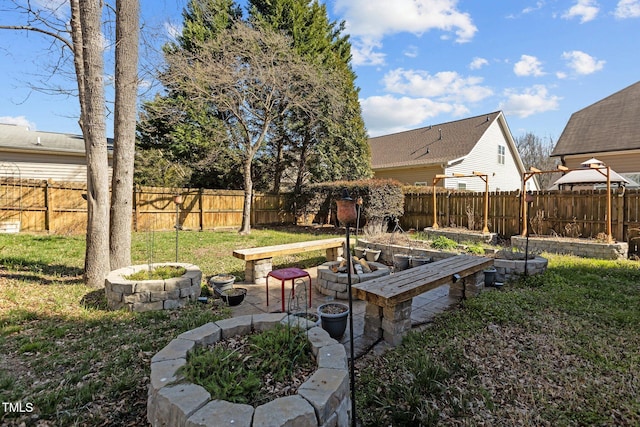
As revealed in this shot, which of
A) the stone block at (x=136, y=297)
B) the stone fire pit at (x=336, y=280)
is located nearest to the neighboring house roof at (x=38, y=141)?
the stone block at (x=136, y=297)

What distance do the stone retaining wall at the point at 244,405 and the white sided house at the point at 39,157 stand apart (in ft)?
44.4

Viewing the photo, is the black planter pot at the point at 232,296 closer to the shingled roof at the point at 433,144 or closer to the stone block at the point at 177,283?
the stone block at the point at 177,283

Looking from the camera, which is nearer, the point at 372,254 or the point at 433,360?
the point at 433,360

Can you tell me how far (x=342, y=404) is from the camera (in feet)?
5.80

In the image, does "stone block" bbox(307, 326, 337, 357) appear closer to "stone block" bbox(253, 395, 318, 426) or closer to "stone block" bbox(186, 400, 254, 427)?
"stone block" bbox(253, 395, 318, 426)

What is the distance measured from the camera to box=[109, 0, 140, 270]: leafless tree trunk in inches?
185

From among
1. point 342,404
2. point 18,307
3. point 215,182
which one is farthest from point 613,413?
point 215,182

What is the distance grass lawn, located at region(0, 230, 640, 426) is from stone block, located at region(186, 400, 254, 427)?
87cm

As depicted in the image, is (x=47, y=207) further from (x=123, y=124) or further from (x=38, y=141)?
(x=123, y=124)

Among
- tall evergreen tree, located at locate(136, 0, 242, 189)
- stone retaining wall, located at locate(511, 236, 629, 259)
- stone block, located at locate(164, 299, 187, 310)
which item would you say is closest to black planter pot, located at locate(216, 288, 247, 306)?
stone block, located at locate(164, 299, 187, 310)

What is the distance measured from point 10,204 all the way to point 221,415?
11.6 meters

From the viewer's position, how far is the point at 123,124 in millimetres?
4750

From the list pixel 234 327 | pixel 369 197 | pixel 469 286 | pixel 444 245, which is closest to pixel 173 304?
pixel 234 327

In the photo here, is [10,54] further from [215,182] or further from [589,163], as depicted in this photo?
[589,163]
